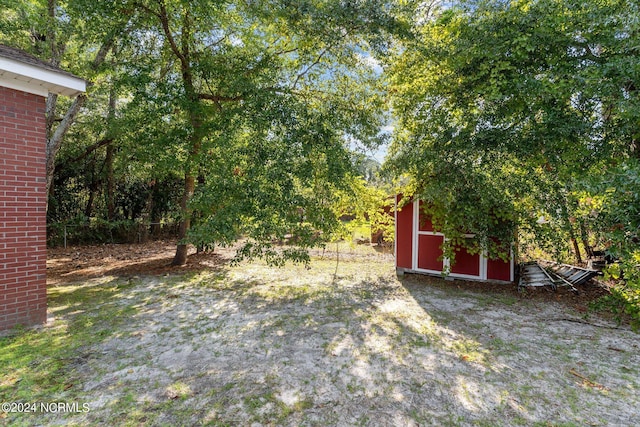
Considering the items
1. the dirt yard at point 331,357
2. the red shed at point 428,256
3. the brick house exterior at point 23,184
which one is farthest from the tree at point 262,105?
the red shed at point 428,256

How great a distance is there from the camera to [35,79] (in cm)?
352

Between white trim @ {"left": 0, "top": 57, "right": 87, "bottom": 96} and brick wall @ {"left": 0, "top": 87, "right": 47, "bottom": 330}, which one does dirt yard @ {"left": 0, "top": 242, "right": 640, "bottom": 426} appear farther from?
white trim @ {"left": 0, "top": 57, "right": 87, "bottom": 96}

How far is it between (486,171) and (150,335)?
5715 millimetres

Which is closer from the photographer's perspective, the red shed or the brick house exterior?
the brick house exterior

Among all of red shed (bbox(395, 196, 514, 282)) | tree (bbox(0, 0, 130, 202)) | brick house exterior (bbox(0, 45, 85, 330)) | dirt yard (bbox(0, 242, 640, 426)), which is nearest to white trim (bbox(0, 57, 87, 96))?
brick house exterior (bbox(0, 45, 85, 330))

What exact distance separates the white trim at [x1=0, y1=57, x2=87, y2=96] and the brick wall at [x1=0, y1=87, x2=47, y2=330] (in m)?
0.09

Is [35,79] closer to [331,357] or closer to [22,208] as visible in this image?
[22,208]

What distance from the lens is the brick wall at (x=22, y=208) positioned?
3.47 meters

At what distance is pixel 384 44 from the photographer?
5746mm

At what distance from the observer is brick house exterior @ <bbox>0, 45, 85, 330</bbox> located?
345 cm

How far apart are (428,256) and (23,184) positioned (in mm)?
7244

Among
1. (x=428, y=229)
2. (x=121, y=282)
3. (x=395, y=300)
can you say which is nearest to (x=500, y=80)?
(x=428, y=229)

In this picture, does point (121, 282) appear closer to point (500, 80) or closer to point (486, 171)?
point (486, 171)

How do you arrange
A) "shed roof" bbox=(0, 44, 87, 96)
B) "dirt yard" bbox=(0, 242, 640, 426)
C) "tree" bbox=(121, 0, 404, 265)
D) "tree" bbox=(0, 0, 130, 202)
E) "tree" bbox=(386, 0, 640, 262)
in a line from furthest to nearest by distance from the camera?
"tree" bbox=(0, 0, 130, 202) → "tree" bbox=(121, 0, 404, 265) → "tree" bbox=(386, 0, 640, 262) → "shed roof" bbox=(0, 44, 87, 96) → "dirt yard" bbox=(0, 242, 640, 426)
